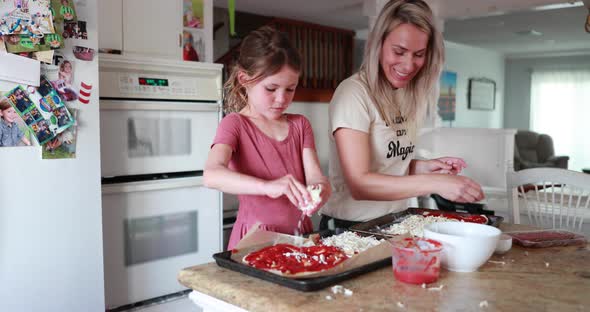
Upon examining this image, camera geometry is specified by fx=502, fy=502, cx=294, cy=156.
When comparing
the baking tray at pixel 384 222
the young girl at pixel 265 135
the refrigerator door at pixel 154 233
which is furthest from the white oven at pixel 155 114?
the baking tray at pixel 384 222

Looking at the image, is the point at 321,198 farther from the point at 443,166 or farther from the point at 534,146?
the point at 534,146

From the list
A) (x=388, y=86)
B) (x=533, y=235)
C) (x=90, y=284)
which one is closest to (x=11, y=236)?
(x=90, y=284)

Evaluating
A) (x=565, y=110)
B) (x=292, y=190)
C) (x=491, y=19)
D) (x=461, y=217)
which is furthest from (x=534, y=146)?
(x=292, y=190)

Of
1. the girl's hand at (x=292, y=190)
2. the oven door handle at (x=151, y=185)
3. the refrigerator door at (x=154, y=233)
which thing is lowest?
the refrigerator door at (x=154, y=233)

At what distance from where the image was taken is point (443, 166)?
164 cm

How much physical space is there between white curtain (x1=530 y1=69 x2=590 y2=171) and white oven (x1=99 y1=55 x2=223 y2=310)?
8176 mm

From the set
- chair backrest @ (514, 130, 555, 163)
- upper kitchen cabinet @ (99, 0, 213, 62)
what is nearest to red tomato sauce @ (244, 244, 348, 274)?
upper kitchen cabinet @ (99, 0, 213, 62)

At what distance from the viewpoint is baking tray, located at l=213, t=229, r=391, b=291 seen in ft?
2.88

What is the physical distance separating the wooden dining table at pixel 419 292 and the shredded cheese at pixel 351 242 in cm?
8

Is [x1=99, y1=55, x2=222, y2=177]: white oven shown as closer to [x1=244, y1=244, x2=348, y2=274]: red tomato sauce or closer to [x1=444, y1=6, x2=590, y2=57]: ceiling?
[x1=244, y1=244, x2=348, y2=274]: red tomato sauce

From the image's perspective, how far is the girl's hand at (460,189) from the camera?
1.28 m

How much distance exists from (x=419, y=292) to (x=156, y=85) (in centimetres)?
210

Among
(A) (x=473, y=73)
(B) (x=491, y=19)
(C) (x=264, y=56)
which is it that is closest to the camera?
(C) (x=264, y=56)

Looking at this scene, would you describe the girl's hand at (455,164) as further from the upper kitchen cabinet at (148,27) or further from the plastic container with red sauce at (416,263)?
the upper kitchen cabinet at (148,27)
